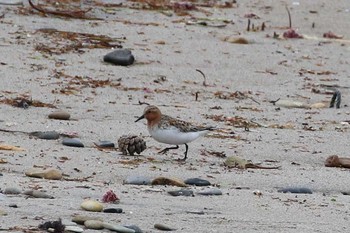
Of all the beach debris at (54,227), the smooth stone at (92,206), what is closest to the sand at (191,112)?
the smooth stone at (92,206)

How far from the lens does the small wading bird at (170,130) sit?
748 cm

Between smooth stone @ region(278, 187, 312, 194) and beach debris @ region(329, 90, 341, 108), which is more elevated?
smooth stone @ region(278, 187, 312, 194)

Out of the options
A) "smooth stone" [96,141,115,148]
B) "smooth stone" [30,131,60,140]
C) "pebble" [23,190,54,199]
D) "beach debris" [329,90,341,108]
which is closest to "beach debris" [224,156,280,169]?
"smooth stone" [96,141,115,148]

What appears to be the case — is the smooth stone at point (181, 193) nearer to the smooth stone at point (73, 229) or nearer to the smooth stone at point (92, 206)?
the smooth stone at point (92, 206)

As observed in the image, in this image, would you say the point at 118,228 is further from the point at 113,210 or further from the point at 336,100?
the point at 336,100

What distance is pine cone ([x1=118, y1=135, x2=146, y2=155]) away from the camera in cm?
732

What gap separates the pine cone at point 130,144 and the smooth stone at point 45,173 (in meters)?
0.89

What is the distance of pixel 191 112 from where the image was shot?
29.7 feet

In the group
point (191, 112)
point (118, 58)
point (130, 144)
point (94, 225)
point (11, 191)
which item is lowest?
point (191, 112)

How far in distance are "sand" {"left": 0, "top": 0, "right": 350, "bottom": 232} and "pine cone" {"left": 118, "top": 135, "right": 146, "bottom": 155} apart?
0.08 meters

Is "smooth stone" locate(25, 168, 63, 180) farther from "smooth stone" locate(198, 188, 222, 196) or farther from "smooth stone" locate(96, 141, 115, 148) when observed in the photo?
"smooth stone" locate(96, 141, 115, 148)

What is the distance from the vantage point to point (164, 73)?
10.3 m

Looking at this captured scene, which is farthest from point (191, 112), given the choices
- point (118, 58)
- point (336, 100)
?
point (118, 58)

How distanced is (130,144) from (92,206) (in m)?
1.78
